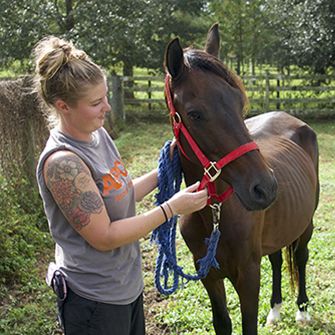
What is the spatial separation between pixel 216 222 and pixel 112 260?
68 centimetres

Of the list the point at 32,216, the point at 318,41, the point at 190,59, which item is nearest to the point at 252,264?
the point at 190,59

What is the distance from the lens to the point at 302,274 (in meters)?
3.71

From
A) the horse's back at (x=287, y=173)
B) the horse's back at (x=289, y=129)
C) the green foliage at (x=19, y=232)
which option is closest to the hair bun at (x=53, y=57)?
the horse's back at (x=287, y=173)

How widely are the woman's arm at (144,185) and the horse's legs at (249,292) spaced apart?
28.0 inches

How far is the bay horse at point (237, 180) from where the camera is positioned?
6.39ft

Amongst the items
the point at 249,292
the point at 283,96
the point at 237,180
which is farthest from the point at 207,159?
the point at 283,96

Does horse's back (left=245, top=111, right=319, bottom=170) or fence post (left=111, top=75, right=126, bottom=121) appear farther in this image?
fence post (left=111, top=75, right=126, bottom=121)

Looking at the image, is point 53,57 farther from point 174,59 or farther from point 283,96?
point 283,96

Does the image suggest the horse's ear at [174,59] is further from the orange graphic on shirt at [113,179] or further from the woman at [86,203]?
the orange graphic on shirt at [113,179]

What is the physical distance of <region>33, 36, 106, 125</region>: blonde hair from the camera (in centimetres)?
166

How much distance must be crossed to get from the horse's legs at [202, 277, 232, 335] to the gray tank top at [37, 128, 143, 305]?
104cm

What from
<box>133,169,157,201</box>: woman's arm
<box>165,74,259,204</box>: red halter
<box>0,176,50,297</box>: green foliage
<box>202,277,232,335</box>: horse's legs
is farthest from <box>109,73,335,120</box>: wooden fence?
<box>165,74,259,204</box>: red halter

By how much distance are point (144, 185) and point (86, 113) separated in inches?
24.7

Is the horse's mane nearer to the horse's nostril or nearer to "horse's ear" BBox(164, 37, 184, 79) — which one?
"horse's ear" BBox(164, 37, 184, 79)
